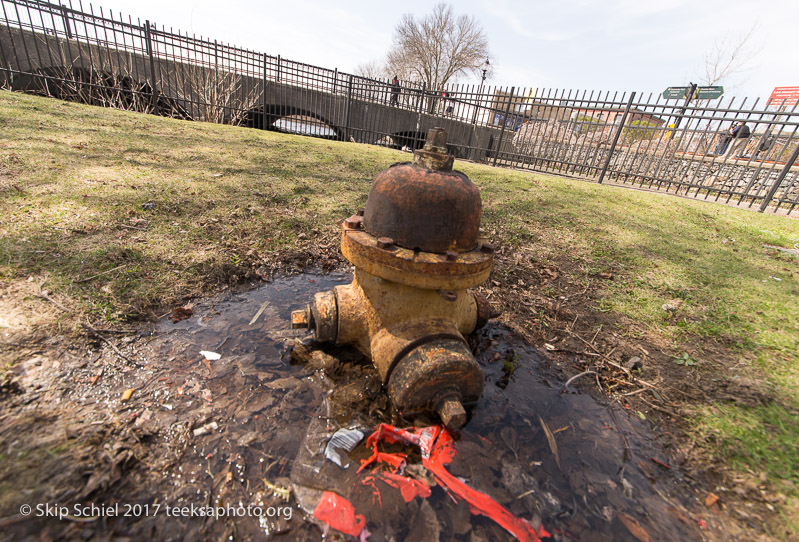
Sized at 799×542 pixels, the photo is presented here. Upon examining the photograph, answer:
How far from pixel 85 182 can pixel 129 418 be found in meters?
3.07

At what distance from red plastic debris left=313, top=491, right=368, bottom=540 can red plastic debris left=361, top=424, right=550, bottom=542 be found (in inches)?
7.0

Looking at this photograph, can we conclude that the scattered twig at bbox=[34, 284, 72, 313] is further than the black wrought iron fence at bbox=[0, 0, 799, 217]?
No

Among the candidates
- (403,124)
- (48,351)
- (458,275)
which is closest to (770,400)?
(458,275)

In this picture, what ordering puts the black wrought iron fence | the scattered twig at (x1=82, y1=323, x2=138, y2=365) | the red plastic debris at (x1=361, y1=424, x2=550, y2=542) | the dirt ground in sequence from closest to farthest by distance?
the dirt ground < the red plastic debris at (x1=361, y1=424, x2=550, y2=542) < the scattered twig at (x1=82, y1=323, x2=138, y2=365) < the black wrought iron fence

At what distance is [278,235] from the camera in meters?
3.11

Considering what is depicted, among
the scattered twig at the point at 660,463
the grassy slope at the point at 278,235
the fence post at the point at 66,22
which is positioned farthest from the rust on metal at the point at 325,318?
the fence post at the point at 66,22

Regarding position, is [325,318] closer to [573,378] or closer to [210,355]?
[210,355]

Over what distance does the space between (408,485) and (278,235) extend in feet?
8.06

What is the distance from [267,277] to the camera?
2.55m

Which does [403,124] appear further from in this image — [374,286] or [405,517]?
[405,517]

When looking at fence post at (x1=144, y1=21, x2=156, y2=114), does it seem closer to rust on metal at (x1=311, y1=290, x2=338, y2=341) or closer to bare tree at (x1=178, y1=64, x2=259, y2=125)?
bare tree at (x1=178, y1=64, x2=259, y2=125)

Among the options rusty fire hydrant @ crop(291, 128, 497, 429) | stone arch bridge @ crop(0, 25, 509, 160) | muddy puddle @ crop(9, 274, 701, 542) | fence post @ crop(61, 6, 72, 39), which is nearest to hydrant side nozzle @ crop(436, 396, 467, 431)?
rusty fire hydrant @ crop(291, 128, 497, 429)

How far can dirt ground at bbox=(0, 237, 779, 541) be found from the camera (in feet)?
3.51

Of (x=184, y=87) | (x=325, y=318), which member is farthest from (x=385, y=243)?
(x=184, y=87)
